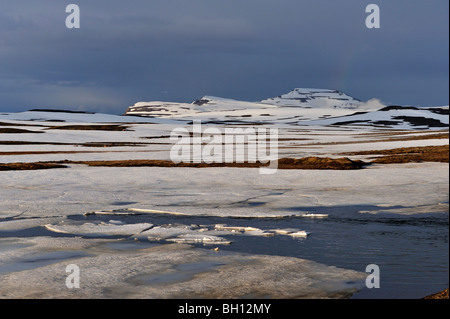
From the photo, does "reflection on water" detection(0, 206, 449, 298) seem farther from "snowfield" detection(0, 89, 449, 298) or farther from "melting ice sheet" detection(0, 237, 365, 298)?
"melting ice sheet" detection(0, 237, 365, 298)

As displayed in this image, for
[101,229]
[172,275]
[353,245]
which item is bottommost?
[172,275]

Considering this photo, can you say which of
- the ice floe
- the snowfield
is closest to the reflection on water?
the snowfield

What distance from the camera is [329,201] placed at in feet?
63.6

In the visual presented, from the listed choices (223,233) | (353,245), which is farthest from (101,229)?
(353,245)

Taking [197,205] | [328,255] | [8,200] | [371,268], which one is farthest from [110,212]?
[371,268]

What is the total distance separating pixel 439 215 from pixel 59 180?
16820 mm

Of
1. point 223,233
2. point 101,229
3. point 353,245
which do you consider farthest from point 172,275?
point 101,229

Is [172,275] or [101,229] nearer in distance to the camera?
[172,275]

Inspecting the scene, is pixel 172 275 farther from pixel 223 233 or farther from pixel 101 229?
pixel 101 229

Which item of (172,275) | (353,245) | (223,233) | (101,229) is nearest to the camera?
(172,275)

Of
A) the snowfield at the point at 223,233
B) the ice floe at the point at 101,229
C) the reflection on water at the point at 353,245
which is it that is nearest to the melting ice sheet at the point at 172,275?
the snowfield at the point at 223,233

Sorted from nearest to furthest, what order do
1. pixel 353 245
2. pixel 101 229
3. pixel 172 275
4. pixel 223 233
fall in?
1. pixel 172 275
2. pixel 353 245
3. pixel 223 233
4. pixel 101 229

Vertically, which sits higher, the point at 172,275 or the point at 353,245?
the point at 353,245

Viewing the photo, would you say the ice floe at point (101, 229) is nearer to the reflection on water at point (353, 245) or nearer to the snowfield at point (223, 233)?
the snowfield at point (223, 233)
